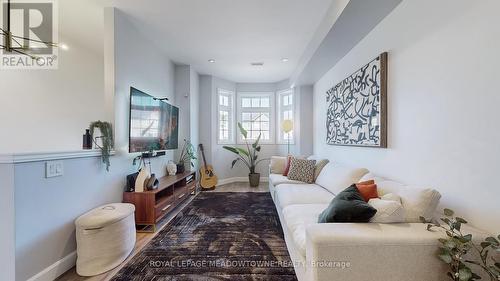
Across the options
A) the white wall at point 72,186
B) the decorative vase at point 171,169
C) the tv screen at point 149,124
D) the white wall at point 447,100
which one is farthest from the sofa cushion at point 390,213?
the decorative vase at point 171,169

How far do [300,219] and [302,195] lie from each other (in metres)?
0.79

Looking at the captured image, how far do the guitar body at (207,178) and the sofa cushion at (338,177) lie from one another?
8.45 feet

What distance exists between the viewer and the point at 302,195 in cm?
266

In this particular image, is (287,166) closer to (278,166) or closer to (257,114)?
(278,166)

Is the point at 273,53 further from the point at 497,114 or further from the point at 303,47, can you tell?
the point at 497,114

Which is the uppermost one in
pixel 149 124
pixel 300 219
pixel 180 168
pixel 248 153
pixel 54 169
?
pixel 149 124

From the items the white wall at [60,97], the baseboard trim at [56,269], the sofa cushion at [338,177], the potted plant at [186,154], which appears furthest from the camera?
the potted plant at [186,154]

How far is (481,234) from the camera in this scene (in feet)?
4.00

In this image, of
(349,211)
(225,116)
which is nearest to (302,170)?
(349,211)

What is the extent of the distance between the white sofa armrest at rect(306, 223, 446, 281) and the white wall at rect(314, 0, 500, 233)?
47 centimetres

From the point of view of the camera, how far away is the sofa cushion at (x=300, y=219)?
158cm

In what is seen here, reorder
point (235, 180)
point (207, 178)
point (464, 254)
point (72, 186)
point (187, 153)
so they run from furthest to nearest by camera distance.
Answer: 1. point (235, 180)
2. point (207, 178)
3. point (187, 153)
4. point (72, 186)
5. point (464, 254)

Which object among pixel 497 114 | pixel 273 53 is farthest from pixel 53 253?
pixel 273 53

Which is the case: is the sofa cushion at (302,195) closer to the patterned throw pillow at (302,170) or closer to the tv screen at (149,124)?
the patterned throw pillow at (302,170)
